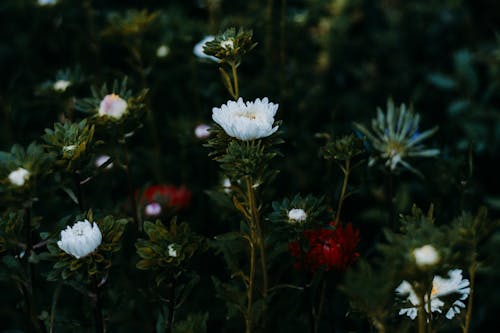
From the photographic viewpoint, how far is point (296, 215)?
1.29m

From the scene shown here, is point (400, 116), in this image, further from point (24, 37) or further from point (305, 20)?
point (24, 37)

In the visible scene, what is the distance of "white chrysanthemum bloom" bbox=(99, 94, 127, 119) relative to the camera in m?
1.50

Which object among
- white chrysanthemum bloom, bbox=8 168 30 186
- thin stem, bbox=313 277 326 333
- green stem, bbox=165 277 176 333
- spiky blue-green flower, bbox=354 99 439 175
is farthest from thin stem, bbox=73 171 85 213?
spiky blue-green flower, bbox=354 99 439 175

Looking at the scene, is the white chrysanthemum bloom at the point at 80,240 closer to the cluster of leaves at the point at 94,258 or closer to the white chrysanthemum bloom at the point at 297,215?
the cluster of leaves at the point at 94,258

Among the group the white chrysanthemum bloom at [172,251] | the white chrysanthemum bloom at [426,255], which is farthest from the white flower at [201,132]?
the white chrysanthemum bloom at [426,255]

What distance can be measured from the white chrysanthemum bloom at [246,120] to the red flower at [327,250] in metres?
0.31

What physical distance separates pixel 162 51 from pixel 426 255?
134 cm

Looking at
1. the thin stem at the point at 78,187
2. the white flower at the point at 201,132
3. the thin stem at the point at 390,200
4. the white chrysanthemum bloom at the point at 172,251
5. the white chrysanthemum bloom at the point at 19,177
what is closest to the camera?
the white chrysanthemum bloom at the point at 19,177

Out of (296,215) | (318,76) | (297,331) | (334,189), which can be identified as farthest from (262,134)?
(318,76)

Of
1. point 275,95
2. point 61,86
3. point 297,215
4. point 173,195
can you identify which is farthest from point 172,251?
point 275,95

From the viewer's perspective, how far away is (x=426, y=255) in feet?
3.42

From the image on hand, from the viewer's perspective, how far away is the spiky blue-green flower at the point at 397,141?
1712 mm

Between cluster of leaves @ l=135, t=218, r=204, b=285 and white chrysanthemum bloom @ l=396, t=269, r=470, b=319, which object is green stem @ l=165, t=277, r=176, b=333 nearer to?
cluster of leaves @ l=135, t=218, r=204, b=285

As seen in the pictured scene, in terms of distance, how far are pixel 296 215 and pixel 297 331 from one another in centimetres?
42
